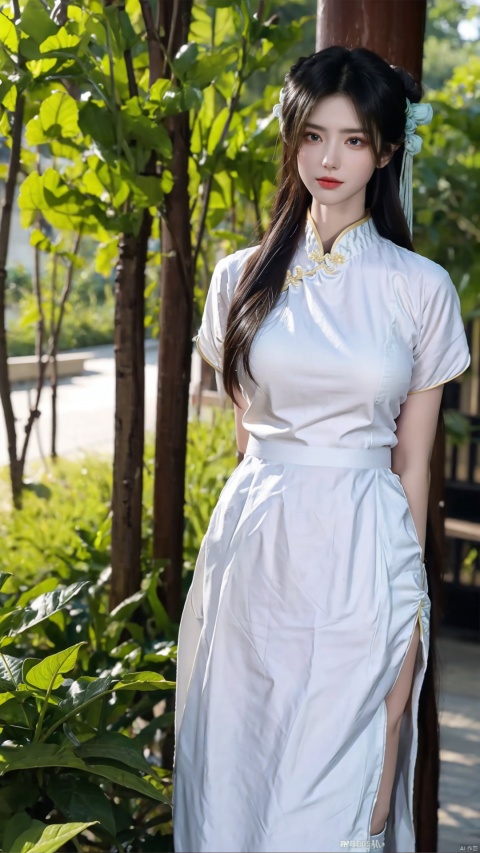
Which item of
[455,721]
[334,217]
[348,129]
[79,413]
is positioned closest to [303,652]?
[334,217]

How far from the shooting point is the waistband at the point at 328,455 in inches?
64.4

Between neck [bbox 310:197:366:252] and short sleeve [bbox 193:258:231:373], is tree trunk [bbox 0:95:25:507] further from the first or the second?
neck [bbox 310:197:366:252]

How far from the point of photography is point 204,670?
5.67 feet

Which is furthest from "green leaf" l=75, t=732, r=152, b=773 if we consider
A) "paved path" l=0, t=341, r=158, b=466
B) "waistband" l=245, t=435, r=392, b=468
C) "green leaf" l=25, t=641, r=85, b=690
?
"paved path" l=0, t=341, r=158, b=466

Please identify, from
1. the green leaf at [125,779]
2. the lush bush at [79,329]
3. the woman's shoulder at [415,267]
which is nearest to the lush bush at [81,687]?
the green leaf at [125,779]

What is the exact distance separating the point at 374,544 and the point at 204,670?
1.11ft

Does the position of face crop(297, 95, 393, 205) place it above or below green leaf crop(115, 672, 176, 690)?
above

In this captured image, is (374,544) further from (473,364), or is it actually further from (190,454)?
(473,364)

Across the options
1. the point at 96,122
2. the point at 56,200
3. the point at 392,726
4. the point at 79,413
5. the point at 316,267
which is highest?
the point at 96,122

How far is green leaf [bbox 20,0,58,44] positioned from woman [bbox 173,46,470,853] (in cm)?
39

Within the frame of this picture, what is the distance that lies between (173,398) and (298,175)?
0.77 metres

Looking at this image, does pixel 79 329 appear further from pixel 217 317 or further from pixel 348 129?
→ pixel 348 129

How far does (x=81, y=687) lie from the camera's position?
1.75 m

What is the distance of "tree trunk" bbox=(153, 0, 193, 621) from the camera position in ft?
7.78
